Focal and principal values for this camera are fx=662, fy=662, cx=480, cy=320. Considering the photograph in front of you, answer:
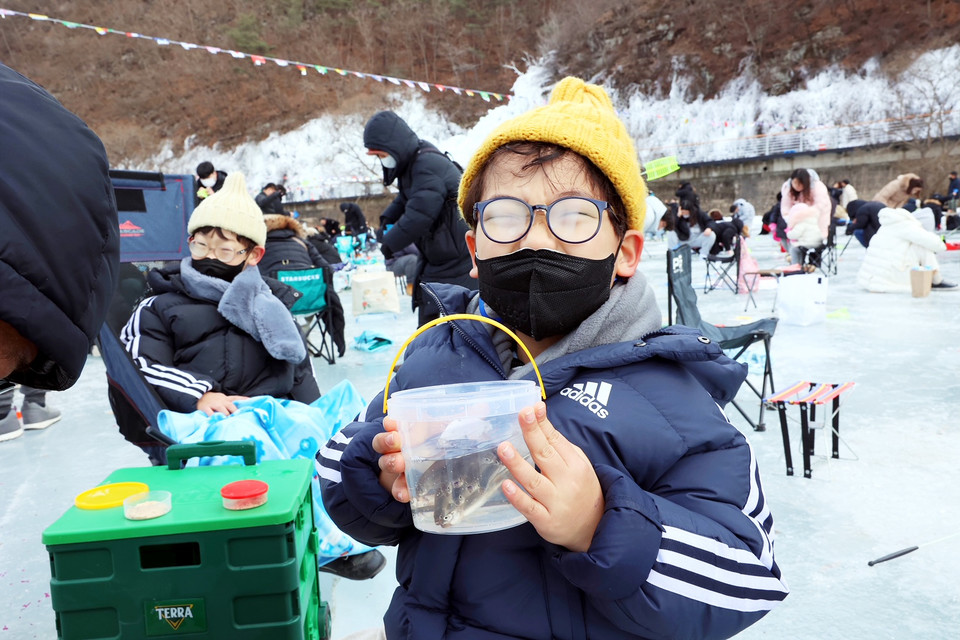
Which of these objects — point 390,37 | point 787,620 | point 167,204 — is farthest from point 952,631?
point 390,37

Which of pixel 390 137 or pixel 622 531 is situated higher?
pixel 390 137

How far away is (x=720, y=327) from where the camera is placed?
3.86 m

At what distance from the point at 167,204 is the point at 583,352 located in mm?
4606

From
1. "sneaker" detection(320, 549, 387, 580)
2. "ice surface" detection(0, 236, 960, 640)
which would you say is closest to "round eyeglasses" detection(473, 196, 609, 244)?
"ice surface" detection(0, 236, 960, 640)

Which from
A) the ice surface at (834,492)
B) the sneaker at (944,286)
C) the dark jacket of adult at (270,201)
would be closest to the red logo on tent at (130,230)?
the ice surface at (834,492)

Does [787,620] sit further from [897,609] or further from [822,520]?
[822,520]

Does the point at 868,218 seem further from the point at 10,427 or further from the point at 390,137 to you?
the point at 10,427

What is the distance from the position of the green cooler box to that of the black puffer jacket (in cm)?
116

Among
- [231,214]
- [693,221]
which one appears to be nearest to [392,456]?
[231,214]

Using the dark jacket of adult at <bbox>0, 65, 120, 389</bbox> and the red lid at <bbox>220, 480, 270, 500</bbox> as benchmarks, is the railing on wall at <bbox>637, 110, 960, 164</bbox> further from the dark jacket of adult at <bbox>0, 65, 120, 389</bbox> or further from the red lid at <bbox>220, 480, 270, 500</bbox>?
the dark jacket of adult at <bbox>0, 65, 120, 389</bbox>

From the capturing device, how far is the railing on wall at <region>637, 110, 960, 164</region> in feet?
76.5

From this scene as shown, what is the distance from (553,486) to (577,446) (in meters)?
0.14

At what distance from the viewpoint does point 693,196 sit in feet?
35.3

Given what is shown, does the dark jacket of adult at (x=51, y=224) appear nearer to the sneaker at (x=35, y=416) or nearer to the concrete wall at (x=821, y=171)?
the sneaker at (x=35, y=416)
